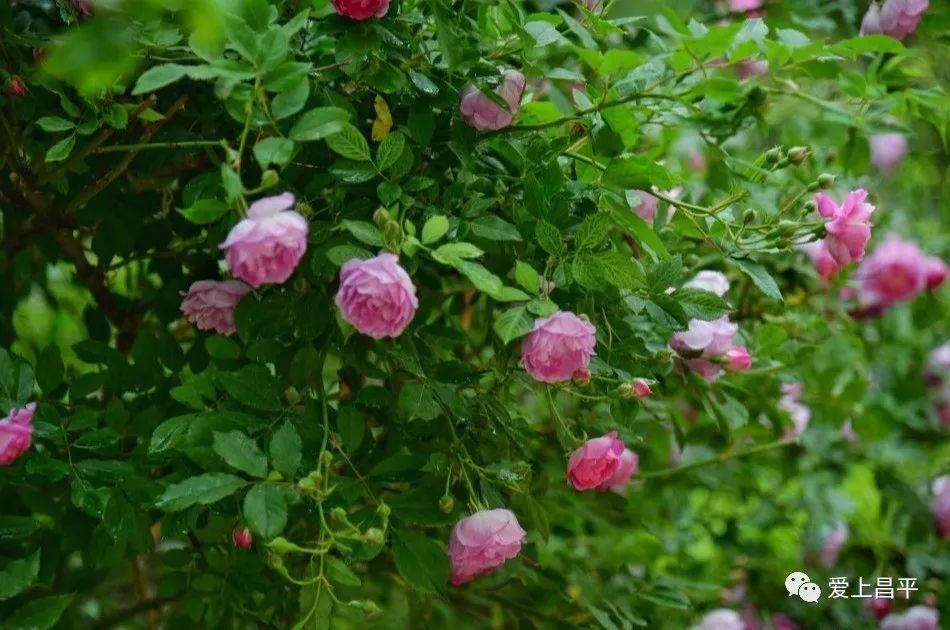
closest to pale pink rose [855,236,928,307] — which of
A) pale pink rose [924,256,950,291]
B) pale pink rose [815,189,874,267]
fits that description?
pale pink rose [924,256,950,291]

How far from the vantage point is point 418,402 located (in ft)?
2.53

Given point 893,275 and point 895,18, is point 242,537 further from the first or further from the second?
point 893,275

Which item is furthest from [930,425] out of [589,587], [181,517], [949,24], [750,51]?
[181,517]

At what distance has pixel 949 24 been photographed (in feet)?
3.75

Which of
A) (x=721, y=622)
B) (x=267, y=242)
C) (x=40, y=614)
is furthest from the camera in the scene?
(x=721, y=622)

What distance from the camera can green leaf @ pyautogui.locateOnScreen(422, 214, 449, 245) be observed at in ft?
2.29

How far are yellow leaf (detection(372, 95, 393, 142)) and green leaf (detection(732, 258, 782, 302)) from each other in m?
Result: 0.28

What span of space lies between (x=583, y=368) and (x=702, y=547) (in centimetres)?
112

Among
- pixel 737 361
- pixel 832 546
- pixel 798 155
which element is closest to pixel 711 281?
pixel 737 361

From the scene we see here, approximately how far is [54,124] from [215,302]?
0.56 feet

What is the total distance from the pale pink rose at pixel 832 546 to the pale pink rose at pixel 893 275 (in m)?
0.32

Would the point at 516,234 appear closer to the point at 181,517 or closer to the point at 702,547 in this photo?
the point at 181,517

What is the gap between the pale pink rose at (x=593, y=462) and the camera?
0.81 metres

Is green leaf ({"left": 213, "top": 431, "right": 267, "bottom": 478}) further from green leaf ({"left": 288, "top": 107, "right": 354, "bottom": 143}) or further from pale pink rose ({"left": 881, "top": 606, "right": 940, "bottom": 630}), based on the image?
pale pink rose ({"left": 881, "top": 606, "right": 940, "bottom": 630})
